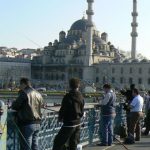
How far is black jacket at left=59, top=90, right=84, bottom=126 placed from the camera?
749 centimetres

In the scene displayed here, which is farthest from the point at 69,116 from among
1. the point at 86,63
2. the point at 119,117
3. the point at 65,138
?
the point at 86,63

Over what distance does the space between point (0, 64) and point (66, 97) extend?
10603cm

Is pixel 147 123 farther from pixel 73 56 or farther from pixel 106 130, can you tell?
pixel 73 56

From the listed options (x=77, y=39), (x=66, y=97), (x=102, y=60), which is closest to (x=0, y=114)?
(x=66, y=97)

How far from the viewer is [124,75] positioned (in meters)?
101

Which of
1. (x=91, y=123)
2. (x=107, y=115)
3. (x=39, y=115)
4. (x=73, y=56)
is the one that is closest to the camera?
(x=39, y=115)

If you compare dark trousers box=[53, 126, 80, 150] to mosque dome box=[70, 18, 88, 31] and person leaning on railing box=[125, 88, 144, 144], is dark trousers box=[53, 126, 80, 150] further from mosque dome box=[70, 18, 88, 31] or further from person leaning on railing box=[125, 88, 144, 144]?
mosque dome box=[70, 18, 88, 31]

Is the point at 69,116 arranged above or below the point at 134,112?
above

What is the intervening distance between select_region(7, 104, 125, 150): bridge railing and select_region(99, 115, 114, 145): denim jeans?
0.27 metres

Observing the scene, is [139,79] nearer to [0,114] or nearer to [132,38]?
[132,38]

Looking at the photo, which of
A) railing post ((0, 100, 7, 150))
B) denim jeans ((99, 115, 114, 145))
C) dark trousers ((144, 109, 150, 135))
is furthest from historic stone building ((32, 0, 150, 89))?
railing post ((0, 100, 7, 150))

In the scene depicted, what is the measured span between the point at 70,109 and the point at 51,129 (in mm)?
1789

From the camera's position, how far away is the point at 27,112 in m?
7.48

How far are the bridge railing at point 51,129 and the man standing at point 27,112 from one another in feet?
0.40
